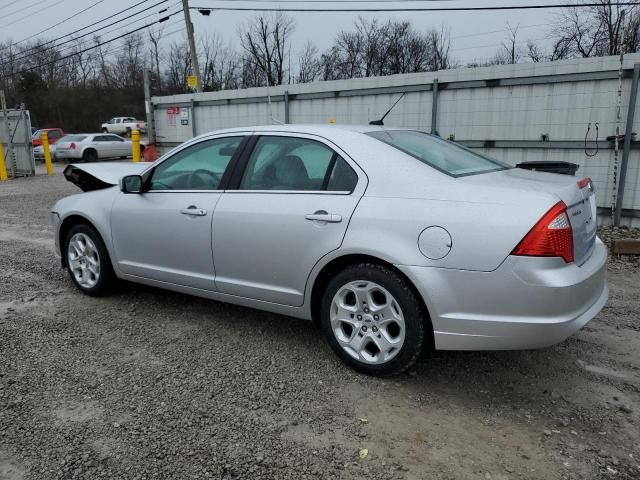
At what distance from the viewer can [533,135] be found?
7867 millimetres

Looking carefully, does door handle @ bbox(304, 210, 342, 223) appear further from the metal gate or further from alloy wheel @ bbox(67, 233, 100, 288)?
the metal gate

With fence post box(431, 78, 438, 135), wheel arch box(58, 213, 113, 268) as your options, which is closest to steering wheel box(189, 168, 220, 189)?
wheel arch box(58, 213, 113, 268)

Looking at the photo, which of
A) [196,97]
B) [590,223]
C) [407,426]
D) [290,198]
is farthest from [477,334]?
[196,97]

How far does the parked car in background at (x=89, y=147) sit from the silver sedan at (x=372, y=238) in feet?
69.1

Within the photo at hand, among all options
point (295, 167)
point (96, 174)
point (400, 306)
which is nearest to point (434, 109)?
point (96, 174)

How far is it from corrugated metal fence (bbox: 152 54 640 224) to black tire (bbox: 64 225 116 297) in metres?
5.88

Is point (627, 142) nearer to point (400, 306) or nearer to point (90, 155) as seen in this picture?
point (400, 306)

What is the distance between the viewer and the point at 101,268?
4.61 metres

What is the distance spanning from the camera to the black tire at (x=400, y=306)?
116 inches

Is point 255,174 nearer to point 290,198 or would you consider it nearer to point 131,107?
point 290,198

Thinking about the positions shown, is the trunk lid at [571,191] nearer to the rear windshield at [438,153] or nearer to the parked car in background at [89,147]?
the rear windshield at [438,153]

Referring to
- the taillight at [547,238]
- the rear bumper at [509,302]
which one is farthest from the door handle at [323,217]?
the taillight at [547,238]

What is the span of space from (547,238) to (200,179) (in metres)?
2.54

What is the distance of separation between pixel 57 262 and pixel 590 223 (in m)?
5.58
